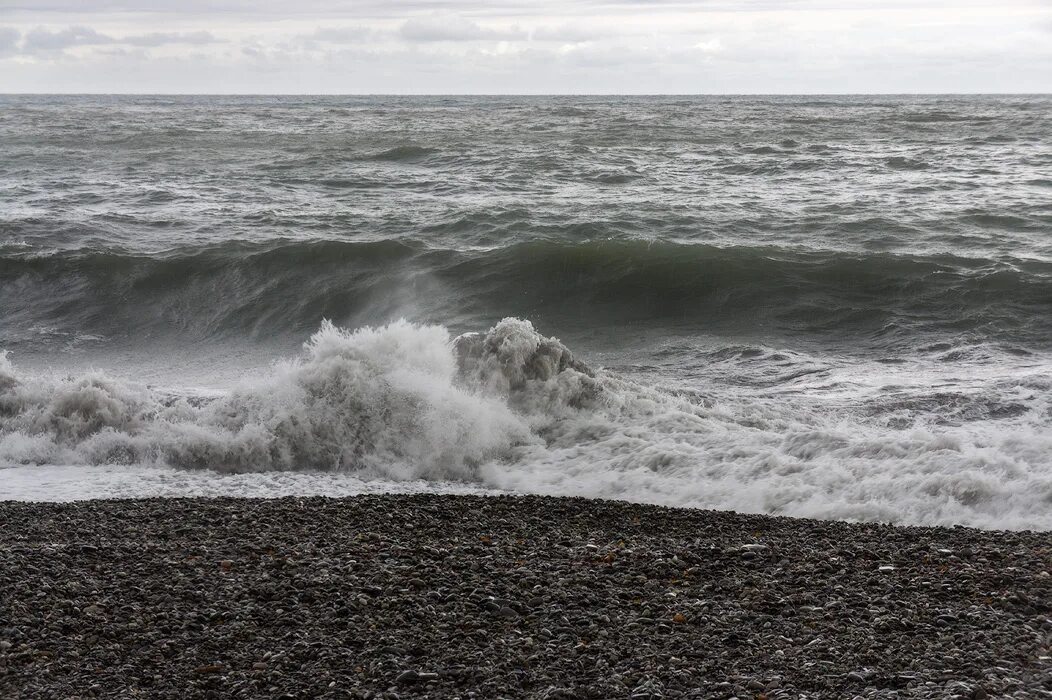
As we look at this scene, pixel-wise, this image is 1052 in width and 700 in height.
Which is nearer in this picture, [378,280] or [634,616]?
[634,616]

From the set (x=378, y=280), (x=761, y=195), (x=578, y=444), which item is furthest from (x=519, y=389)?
(x=761, y=195)

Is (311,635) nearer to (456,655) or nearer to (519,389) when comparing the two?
(456,655)

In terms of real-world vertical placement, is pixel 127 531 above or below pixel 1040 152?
below

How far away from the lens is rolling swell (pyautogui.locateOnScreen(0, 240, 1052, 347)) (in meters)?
11.9

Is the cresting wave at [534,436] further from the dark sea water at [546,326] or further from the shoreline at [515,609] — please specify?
the shoreline at [515,609]

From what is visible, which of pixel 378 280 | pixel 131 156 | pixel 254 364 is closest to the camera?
pixel 254 364

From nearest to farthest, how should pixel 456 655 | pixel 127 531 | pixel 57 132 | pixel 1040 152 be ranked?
pixel 456 655 → pixel 127 531 → pixel 1040 152 → pixel 57 132

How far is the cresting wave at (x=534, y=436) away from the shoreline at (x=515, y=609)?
2.53ft

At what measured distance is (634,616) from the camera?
13.3 ft

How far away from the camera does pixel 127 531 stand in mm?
5332

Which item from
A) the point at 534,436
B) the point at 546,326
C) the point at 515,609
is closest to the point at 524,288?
the point at 546,326

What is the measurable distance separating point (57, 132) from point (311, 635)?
37968 millimetres

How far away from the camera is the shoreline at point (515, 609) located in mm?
3518

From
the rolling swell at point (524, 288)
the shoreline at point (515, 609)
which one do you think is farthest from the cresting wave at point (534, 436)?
the rolling swell at point (524, 288)
